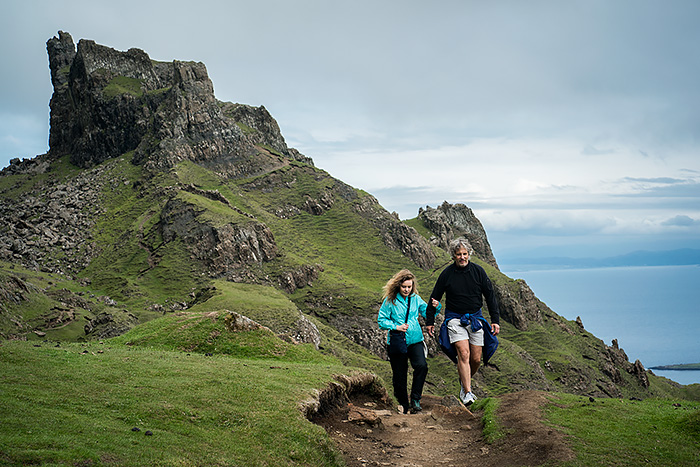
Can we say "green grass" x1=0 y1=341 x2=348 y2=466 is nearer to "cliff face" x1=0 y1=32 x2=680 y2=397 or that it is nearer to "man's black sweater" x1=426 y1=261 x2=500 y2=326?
"man's black sweater" x1=426 y1=261 x2=500 y2=326

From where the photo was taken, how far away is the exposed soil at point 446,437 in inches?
467

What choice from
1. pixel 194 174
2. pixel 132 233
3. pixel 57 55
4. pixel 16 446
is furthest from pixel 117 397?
pixel 57 55

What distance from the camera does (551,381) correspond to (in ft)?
439

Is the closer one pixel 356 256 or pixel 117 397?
pixel 117 397

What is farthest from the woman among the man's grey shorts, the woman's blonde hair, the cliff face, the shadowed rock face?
the shadowed rock face

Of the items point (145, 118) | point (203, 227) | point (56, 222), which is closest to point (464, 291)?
point (203, 227)

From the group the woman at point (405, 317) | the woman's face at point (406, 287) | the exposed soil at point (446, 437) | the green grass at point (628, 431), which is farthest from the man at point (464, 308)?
the green grass at point (628, 431)

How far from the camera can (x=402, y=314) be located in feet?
54.5

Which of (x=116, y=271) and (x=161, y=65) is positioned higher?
(x=161, y=65)

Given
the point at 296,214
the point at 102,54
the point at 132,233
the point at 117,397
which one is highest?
the point at 102,54

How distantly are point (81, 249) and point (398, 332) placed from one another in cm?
12461

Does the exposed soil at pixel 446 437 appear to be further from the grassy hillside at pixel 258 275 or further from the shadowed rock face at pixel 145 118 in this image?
the shadowed rock face at pixel 145 118

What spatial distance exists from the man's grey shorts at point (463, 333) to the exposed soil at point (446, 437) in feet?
7.22

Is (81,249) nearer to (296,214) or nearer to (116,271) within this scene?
(116,271)
